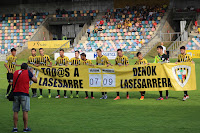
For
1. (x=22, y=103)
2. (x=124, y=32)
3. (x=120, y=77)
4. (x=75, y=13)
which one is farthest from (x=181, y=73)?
(x=75, y=13)

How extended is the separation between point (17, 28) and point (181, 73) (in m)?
45.3

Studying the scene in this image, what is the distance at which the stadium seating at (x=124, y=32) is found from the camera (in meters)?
45.0

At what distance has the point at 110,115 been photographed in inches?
436

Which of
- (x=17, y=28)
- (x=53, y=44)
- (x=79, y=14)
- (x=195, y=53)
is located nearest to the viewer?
(x=195, y=53)

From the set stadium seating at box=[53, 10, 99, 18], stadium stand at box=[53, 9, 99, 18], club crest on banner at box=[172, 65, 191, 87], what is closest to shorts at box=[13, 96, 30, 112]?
club crest on banner at box=[172, 65, 191, 87]

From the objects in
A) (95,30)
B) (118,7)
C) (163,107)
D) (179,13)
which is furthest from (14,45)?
(163,107)

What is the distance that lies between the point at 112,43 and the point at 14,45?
52.4 feet

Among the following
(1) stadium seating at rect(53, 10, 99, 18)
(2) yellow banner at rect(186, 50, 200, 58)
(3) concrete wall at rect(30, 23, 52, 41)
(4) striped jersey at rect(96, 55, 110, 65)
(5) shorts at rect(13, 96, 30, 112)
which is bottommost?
(5) shorts at rect(13, 96, 30, 112)

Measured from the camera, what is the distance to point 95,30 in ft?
163

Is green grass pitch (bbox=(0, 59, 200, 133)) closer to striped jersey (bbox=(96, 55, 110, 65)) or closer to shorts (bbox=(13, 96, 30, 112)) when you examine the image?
shorts (bbox=(13, 96, 30, 112))

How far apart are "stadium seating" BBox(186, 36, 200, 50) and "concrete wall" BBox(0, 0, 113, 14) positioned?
16620 millimetres

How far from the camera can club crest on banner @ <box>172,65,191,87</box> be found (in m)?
13.9

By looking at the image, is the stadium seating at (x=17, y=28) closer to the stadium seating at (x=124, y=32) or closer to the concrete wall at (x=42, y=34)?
the concrete wall at (x=42, y=34)

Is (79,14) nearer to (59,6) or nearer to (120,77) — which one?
(59,6)
